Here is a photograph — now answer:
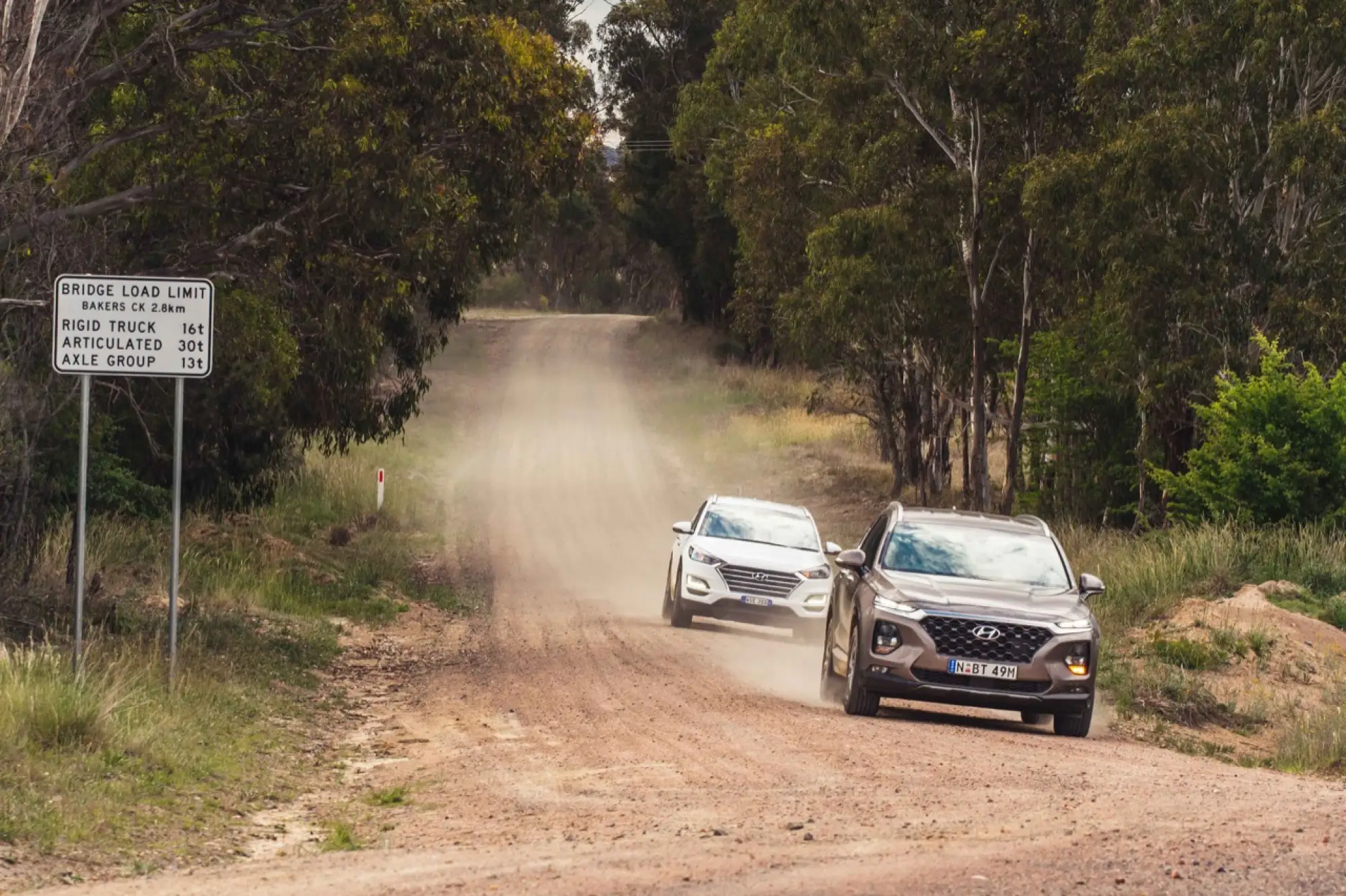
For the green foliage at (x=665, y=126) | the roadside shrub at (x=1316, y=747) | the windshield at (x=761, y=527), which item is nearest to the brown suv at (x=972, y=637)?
the roadside shrub at (x=1316, y=747)

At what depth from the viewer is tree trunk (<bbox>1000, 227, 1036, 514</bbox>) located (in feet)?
111

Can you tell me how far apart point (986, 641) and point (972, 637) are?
0.35 ft

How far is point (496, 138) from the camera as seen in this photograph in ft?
68.3

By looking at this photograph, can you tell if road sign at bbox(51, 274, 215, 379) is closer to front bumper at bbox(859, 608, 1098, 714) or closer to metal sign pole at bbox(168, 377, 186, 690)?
metal sign pole at bbox(168, 377, 186, 690)

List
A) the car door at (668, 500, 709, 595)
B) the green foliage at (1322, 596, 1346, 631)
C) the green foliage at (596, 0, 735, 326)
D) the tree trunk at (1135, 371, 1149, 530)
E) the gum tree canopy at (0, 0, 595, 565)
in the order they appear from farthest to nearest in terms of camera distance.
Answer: the green foliage at (596, 0, 735, 326), the tree trunk at (1135, 371, 1149, 530), the car door at (668, 500, 709, 595), the green foliage at (1322, 596, 1346, 631), the gum tree canopy at (0, 0, 595, 565)

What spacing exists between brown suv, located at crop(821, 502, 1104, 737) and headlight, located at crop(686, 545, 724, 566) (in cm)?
767

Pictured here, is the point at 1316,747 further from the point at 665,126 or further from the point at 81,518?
the point at 665,126

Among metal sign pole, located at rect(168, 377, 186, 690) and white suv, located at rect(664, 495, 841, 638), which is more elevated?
metal sign pole, located at rect(168, 377, 186, 690)

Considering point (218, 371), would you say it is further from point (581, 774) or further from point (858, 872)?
point (858, 872)

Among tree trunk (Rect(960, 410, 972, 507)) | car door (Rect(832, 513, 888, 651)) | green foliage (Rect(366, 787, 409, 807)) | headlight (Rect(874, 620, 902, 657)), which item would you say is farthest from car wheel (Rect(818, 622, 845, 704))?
tree trunk (Rect(960, 410, 972, 507))

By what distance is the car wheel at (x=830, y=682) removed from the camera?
15359 millimetres

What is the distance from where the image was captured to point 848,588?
604 inches

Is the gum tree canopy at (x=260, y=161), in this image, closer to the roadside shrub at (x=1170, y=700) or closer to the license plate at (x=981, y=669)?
the license plate at (x=981, y=669)

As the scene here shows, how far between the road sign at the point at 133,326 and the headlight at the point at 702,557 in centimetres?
998
